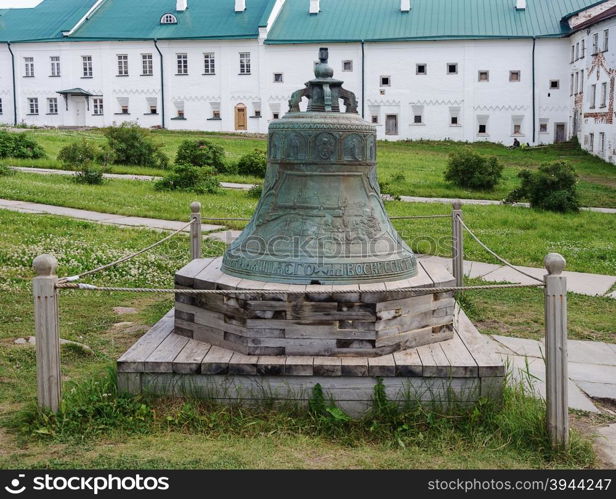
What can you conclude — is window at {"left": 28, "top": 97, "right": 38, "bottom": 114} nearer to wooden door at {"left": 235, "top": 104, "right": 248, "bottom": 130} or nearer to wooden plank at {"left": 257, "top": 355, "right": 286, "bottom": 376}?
wooden door at {"left": 235, "top": 104, "right": 248, "bottom": 130}

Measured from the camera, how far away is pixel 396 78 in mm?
46438

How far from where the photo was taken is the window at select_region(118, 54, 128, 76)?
49.8 meters

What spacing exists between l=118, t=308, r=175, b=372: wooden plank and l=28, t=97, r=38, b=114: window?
48733 mm

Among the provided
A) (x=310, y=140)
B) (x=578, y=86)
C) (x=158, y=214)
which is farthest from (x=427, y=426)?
(x=578, y=86)

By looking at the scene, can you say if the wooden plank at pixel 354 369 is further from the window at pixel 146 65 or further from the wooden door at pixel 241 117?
the window at pixel 146 65

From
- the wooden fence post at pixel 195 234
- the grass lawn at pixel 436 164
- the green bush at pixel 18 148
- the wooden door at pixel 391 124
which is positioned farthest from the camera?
the wooden door at pixel 391 124

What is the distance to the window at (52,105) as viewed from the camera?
50875 millimetres

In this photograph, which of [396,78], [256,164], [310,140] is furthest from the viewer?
[396,78]

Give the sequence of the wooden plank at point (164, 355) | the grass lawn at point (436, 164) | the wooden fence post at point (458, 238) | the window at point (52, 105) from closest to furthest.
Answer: the wooden plank at point (164, 355)
the wooden fence post at point (458, 238)
the grass lawn at point (436, 164)
the window at point (52, 105)

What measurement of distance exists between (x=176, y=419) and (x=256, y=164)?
1865 centimetres

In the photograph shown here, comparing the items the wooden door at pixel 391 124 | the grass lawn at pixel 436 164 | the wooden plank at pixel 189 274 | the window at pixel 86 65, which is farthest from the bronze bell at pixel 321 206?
the window at pixel 86 65

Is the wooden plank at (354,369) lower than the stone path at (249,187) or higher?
lower

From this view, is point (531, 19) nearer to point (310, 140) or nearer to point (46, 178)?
point (46, 178)

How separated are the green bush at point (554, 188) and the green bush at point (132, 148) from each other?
12.2 m
